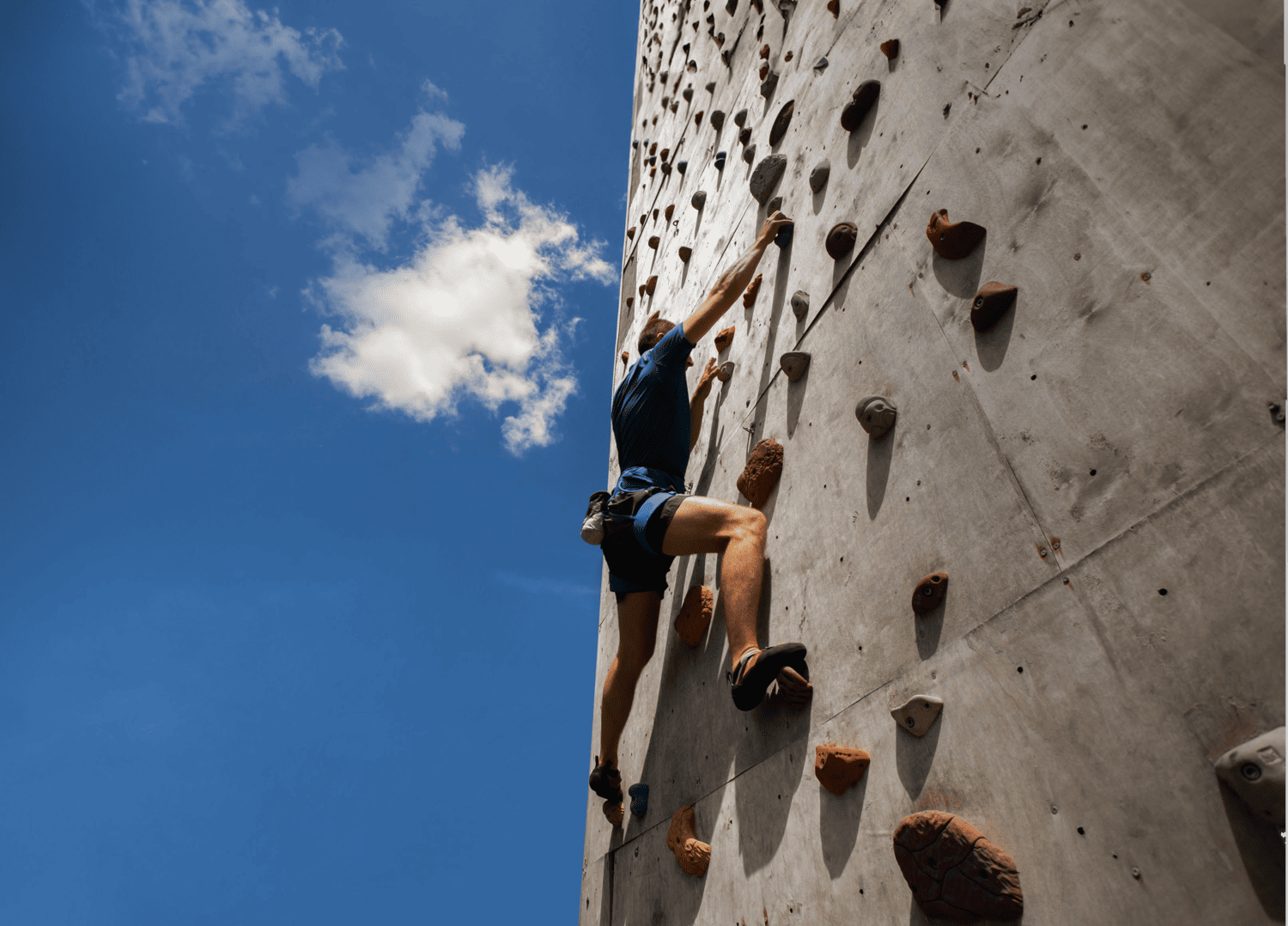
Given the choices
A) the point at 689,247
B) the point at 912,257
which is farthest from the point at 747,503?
the point at 689,247

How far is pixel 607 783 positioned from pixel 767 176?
2.73 m

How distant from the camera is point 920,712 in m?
1.51

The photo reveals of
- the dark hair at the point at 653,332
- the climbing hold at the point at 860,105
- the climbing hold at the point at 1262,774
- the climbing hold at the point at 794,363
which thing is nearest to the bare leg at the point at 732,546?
the climbing hold at the point at 794,363

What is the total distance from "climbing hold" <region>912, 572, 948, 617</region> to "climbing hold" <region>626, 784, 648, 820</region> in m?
1.79

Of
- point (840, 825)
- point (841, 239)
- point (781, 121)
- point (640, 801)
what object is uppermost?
point (781, 121)

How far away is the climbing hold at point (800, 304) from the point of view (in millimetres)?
2512

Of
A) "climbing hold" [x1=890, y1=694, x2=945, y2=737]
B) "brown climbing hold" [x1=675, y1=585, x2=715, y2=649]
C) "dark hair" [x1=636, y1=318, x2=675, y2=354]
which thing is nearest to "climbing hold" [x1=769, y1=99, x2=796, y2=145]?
"dark hair" [x1=636, y1=318, x2=675, y2=354]

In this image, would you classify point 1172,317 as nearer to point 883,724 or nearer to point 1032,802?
point 1032,802

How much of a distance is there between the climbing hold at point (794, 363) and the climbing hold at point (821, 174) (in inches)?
26.5

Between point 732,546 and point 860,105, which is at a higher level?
point 860,105

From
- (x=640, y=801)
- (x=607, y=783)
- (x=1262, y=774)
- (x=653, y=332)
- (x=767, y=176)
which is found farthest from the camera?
(x=653, y=332)

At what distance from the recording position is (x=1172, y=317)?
4.05ft

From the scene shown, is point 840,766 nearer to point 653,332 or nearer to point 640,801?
point 640,801

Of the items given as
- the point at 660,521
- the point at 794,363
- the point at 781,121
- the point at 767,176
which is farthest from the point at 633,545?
the point at 781,121
